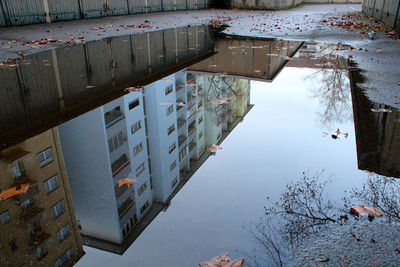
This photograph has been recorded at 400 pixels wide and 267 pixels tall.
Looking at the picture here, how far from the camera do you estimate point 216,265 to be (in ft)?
8.86

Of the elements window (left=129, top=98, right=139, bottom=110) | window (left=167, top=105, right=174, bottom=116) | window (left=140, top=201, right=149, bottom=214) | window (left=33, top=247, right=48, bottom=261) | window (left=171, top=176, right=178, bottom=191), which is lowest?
window (left=140, top=201, right=149, bottom=214)

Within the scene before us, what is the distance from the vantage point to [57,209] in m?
3.37

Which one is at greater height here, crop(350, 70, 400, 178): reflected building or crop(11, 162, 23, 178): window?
crop(11, 162, 23, 178): window

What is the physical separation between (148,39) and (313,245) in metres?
13.0

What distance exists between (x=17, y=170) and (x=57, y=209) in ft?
3.15

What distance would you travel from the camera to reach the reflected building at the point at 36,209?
2805 millimetres

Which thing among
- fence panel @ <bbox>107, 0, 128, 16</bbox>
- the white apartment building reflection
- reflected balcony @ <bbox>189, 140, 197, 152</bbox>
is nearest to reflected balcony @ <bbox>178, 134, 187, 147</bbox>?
the white apartment building reflection

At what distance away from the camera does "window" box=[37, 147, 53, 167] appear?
3.68 meters

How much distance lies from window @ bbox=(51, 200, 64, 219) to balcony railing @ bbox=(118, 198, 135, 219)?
0.62 meters

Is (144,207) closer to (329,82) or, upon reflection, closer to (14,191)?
(14,191)

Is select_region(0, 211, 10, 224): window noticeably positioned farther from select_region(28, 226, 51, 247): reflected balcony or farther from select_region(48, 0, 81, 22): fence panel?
select_region(48, 0, 81, 22): fence panel

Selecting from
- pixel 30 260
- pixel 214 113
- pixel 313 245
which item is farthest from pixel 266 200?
pixel 214 113

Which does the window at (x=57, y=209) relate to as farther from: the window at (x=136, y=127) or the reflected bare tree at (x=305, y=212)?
the reflected bare tree at (x=305, y=212)

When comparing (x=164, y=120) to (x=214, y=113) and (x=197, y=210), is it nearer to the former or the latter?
(x=214, y=113)
